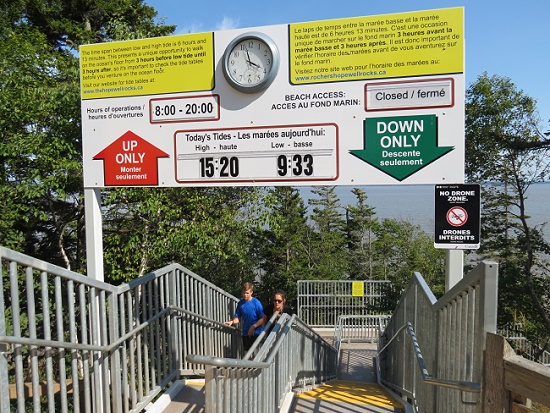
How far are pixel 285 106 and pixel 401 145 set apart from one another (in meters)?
1.08

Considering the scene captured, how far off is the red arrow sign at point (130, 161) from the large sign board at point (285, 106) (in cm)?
1

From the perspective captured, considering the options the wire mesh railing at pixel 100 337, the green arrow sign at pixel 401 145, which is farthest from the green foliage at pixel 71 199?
the green arrow sign at pixel 401 145

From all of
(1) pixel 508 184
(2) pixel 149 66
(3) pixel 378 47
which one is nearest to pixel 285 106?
(3) pixel 378 47

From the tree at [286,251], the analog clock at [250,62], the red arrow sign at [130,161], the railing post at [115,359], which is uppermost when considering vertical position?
the analog clock at [250,62]

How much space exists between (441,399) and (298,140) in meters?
2.36

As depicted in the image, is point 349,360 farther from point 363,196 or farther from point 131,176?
point 363,196

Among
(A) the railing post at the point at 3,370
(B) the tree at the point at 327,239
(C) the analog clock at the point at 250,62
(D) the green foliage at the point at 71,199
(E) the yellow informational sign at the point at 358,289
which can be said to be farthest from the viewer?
(B) the tree at the point at 327,239

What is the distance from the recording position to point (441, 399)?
3.06 m

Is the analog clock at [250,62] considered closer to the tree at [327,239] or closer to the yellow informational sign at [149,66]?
the yellow informational sign at [149,66]

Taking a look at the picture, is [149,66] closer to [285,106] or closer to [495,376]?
[285,106]

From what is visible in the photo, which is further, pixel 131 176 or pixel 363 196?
pixel 363 196

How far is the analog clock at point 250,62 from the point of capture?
3.75 m

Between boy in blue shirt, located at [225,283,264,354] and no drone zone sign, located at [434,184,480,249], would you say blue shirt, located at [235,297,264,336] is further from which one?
no drone zone sign, located at [434,184,480,249]

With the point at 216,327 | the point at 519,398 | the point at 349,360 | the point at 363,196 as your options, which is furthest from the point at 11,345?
the point at 363,196
